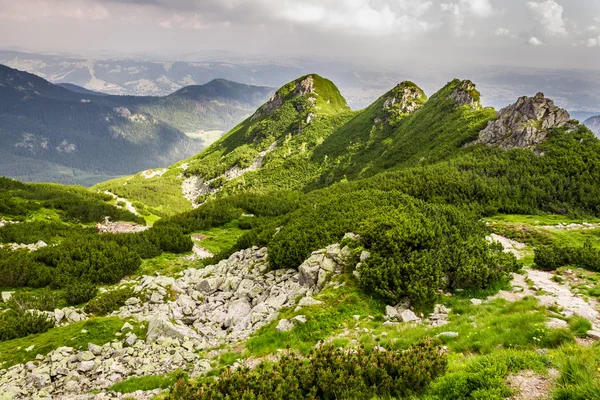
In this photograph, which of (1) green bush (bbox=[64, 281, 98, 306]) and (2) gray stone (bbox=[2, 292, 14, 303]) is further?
(1) green bush (bbox=[64, 281, 98, 306])

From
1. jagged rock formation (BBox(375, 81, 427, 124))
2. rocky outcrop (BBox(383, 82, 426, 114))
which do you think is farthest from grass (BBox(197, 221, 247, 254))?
rocky outcrop (BBox(383, 82, 426, 114))

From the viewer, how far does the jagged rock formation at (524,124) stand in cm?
5003

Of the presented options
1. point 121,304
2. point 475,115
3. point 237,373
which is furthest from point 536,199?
point 475,115

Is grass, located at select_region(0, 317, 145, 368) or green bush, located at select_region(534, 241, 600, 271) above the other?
green bush, located at select_region(534, 241, 600, 271)

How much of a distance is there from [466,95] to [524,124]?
125 feet

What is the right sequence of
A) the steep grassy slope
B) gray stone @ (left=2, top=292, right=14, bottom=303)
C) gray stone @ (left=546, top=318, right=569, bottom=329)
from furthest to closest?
the steep grassy slope → gray stone @ (left=2, top=292, right=14, bottom=303) → gray stone @ (left=546, top=318, right=569, bottom=329)

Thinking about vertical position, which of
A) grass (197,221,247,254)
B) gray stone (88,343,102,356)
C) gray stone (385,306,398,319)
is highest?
gray stone (385,306,398,319)

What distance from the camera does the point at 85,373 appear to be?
424 inches

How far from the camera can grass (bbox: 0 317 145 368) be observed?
11556 mm

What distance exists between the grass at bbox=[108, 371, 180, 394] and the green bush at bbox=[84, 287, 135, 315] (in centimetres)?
821

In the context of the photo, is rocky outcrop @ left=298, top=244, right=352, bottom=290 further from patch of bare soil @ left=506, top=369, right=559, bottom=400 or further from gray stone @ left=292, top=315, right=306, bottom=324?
patch of bare soil @ left=506, top=369, right=559, bottom=400

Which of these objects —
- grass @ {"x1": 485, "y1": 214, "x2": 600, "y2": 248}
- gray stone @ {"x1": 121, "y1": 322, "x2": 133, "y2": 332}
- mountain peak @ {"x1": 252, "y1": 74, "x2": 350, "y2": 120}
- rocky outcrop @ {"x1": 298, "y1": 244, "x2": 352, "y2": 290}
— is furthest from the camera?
mountain peak @ {"x1": 252, "y1": 74, "x2": 350, "y2": 120}

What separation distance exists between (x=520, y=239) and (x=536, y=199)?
47.2 feet

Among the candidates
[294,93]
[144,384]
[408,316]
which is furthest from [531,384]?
[294,93]
